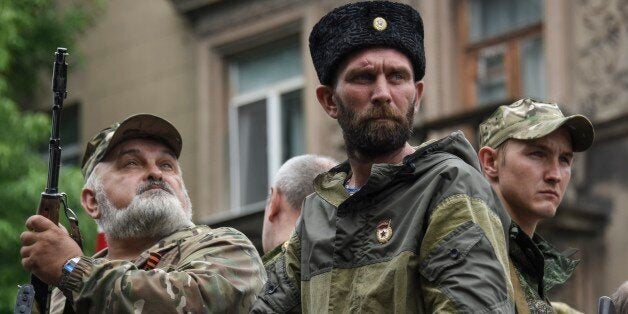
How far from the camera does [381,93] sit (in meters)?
6.25

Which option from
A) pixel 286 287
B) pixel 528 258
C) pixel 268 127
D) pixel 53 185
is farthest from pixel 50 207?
pixel 268 127

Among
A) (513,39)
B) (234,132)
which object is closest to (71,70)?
(234,132)

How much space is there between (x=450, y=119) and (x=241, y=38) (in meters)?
4.12

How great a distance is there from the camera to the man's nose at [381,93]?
6246 millimetres

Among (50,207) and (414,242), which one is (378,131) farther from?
(50,207)

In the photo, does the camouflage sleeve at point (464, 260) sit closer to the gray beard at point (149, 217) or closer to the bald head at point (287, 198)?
the gray beard at point (149, 217)

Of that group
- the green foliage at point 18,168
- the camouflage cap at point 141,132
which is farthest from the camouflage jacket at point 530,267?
the green foliage at point 18,168

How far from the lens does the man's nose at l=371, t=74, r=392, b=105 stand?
20.5ft

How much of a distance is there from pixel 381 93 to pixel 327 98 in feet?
1.15

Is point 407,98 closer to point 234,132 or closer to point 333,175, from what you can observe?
point 333,175

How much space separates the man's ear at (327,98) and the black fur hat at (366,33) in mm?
29

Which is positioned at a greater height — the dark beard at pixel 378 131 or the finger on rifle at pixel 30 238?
the dark beard at pixel 378 131

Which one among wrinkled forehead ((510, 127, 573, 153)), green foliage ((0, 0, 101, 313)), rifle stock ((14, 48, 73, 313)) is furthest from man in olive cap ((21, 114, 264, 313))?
green foliage ((0, 0, 101, 313))

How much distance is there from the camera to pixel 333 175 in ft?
21.4
